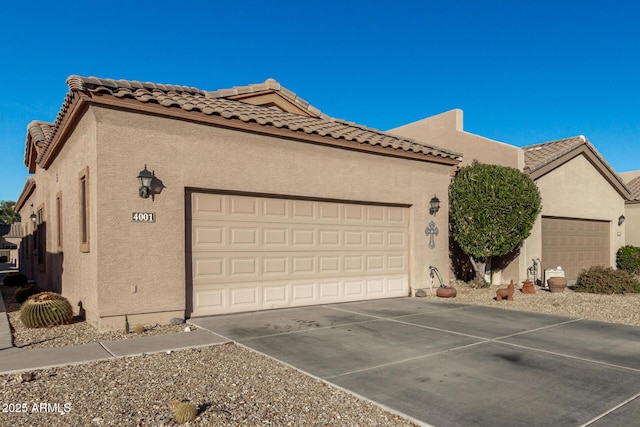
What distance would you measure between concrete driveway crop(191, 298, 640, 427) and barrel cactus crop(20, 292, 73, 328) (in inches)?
96.7

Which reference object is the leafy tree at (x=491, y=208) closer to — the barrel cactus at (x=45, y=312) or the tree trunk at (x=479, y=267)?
the tree trunk at (x=479, y=267)

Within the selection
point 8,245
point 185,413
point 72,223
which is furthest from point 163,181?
point 8,245

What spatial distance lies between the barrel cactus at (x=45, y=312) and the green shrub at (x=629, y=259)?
20.9m

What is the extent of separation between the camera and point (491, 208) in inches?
515

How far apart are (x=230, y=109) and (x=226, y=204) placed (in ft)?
6.73

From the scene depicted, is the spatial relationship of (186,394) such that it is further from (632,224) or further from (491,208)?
(632,224)

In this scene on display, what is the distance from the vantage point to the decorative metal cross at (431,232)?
12797 mm

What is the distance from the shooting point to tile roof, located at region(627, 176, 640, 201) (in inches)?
862

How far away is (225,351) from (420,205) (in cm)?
765

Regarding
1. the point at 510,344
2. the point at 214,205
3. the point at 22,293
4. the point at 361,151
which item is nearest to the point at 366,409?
the point at 510,344

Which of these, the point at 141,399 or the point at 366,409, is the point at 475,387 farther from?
the point at 141,399

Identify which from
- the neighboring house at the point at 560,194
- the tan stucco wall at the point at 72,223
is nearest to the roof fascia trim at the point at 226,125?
the tan stucco wall at the point at 72,223

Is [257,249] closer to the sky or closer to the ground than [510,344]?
closer to the sky

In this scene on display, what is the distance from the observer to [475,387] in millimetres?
5023
